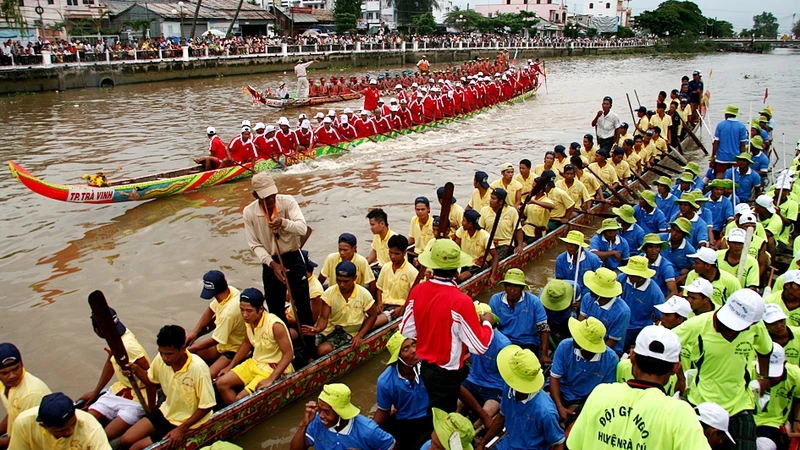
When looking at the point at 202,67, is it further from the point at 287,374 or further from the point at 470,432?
the point at 470,432

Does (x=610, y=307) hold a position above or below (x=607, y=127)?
below

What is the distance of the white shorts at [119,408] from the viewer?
479 cm

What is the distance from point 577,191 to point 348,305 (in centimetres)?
505

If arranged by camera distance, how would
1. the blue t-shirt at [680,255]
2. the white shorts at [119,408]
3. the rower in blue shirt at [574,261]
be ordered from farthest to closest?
the blue t-shirt at [680,255], the rower in blue shirt at [574,261], the white shorts at [119,408]

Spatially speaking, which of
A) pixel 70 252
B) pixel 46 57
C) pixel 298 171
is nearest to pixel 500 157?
pixel 298 171

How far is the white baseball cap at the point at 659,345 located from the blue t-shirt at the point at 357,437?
206 centimetres

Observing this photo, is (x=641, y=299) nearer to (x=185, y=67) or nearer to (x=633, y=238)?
(x=633, y=238)

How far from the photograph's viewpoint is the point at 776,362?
4.11m

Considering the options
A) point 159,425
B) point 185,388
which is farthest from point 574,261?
point 159,425

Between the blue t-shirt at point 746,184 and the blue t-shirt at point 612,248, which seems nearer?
the blue t-shirt at point 612,248

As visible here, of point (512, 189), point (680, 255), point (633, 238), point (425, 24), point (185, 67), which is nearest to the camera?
point (680, 255)

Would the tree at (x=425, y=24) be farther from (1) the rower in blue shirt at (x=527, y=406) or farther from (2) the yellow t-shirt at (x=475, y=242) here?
(1) the rower in blue shirt at (x=527, y=406)

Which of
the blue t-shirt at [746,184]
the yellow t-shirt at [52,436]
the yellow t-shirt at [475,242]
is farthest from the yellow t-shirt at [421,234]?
the blue t-shirt at [746,184]

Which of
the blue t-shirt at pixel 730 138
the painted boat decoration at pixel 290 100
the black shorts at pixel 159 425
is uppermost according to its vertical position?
the painted boat decoration at pixel 290 100
